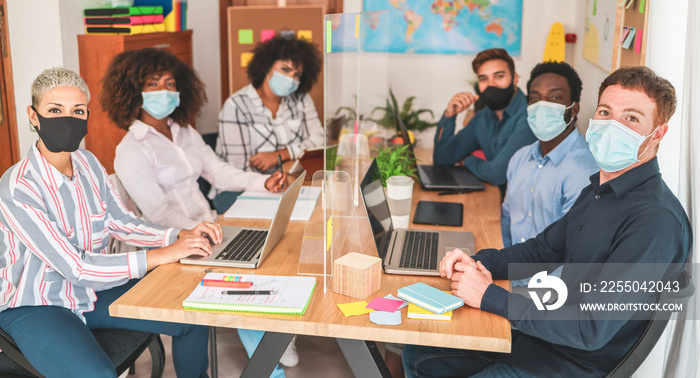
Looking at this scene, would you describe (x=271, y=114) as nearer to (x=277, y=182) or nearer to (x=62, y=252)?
(x=277, y=182)

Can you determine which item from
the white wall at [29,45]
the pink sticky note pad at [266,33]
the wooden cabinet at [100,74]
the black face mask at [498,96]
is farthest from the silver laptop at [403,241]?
the pink sticky note pad at [266,33]

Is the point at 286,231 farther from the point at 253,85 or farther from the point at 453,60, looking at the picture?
the point at 453,60

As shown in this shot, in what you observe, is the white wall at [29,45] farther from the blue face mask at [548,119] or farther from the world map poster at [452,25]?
the blue face mask at [548,119]

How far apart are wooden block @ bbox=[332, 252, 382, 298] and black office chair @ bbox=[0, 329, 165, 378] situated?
759 mm

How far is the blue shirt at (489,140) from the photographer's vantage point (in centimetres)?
312

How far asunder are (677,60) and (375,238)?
110cm

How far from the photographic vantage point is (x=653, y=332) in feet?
5.16

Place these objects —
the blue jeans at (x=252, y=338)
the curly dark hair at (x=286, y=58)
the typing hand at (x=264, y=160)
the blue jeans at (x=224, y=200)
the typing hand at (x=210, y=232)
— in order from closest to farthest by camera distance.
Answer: the typing hand at (x=210, y=232), the blue jeans at (x=252, y=338), the blue jeans at (x=224, y=200), the typing hand at (x=264, y=160), the curly dark hair at (x=286, y=58)

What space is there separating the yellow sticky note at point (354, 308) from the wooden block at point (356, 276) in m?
0.04

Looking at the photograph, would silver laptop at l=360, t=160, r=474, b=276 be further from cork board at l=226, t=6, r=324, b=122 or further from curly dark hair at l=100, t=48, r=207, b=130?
cork board at l=226, t=6, r=324, b=122

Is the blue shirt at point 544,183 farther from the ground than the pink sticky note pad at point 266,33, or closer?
closer

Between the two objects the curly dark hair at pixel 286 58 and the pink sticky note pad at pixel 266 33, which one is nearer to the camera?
the curly dark hair at pixel 286 58

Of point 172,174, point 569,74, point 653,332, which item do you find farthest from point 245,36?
point 653,332

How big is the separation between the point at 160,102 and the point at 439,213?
1.36m
